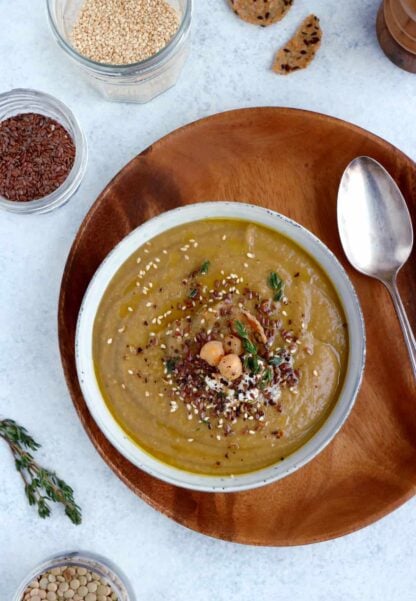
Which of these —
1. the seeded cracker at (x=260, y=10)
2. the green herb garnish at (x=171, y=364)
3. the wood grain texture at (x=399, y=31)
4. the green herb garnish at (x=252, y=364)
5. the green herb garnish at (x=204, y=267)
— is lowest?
the green herb garnish at (x=252, y=364)

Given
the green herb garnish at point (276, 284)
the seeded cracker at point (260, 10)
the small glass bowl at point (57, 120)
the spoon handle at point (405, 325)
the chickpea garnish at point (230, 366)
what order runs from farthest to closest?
the seeded cracker at point (260, 10) < the small glass bowl at point (57, 120) < the spoon handle at point (405, 325) < the green herb garnish at point (276, 284) < the chickpea garnish at point (230, 366)

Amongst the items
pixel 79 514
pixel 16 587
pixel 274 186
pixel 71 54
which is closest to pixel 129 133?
pixel 71 54

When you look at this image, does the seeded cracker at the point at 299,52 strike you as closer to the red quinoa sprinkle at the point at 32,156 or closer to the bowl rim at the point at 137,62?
the bowl rim at the point at 137,62

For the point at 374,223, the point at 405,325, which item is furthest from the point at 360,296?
the point at 374,223

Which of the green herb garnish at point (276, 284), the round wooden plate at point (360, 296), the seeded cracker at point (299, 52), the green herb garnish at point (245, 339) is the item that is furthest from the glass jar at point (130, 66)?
the green herb garnish at point (245, 339)

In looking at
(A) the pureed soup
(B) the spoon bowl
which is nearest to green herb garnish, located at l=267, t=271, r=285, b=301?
(A) the pureed soup

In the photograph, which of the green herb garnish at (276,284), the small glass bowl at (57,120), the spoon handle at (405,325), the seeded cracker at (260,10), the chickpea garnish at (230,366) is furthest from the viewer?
the seeded cracker at (260,10)
